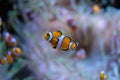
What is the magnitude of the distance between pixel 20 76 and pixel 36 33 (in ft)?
1.72

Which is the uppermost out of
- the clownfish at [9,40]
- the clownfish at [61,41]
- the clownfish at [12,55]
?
the clownfish at [9,40]

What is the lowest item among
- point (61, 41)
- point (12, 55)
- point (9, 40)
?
point (61, 41)

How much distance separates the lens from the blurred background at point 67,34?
2.27m

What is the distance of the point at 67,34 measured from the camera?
2.53m

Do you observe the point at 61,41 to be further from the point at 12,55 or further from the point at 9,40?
the point at 9,40

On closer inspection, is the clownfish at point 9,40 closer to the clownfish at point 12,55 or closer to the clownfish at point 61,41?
the clownfish at point 12,55

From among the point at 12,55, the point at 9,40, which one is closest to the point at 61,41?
the point at 12,55

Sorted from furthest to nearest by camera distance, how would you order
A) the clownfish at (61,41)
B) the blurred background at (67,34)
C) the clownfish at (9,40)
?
the clownfish at (9,40) → the blurred background at (67,34) → the clownfish at (61,41)

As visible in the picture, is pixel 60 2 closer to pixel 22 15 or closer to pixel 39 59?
pixel 22 15

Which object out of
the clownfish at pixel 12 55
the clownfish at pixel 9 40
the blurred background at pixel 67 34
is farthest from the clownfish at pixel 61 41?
the clownfish at pixel 9 40

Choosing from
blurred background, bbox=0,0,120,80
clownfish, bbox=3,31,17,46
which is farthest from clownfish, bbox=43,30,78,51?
clownfish, bbox=3,31,17,46

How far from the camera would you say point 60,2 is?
2.88 meters

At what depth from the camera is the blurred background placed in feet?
7.45

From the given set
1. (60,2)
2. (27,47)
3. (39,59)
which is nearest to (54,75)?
(39,59)
